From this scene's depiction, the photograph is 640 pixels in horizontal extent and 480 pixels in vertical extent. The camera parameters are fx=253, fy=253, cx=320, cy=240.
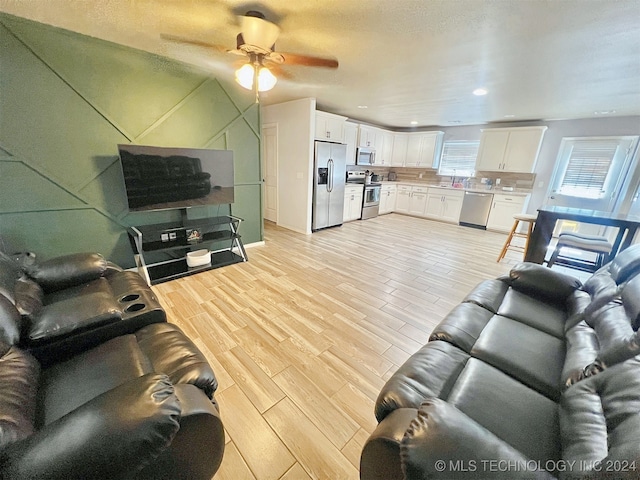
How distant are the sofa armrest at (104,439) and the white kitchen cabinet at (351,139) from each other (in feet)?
18.5

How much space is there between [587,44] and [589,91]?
1722 millimetres

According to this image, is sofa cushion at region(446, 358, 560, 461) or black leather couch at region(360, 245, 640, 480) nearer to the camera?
black leather couch at region(360, 245, 640, 480)

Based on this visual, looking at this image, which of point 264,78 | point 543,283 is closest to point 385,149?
point 264,78

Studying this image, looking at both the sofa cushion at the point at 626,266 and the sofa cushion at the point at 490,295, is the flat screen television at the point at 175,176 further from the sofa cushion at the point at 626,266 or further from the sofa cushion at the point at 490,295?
the sofa cushion at the point at 626,266

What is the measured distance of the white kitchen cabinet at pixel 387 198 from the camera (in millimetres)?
6945

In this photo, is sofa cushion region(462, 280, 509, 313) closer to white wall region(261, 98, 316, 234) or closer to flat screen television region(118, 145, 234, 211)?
flat screen television region(118, 145, 234, 211)

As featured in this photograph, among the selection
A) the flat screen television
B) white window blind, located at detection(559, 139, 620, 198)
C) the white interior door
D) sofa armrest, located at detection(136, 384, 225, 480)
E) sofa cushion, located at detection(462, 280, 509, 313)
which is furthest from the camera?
the white interior door

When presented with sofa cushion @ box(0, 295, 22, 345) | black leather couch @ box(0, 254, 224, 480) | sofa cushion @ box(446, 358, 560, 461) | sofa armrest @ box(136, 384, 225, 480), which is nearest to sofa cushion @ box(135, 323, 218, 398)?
black leather couch @ box(0, 254, 224, 480)

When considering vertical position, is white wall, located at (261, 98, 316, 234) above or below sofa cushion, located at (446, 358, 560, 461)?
above

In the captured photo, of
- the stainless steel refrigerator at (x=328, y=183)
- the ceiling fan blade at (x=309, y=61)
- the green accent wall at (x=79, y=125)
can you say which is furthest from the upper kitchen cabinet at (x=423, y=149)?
the ceiling fan blade at (x=309, y=61)

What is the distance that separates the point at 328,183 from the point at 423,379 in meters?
4.44

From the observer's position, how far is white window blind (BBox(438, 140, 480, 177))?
6450 mm

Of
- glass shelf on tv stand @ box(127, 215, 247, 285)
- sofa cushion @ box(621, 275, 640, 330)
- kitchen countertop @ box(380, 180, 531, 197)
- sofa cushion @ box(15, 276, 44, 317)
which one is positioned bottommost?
glass shelf on tv stand @ box(127, 215, 247, 285)

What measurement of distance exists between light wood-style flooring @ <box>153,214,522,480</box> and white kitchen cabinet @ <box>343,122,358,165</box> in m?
2.60
